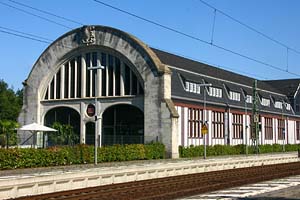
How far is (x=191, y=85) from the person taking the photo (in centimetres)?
5878

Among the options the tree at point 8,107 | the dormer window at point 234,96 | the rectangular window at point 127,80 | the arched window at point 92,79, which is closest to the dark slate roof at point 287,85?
the dormer window at point 234,96

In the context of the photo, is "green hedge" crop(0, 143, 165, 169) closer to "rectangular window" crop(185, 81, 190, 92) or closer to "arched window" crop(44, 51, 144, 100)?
"arched window" crop(44, 51, 144, 100)

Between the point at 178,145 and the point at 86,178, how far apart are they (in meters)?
28.2

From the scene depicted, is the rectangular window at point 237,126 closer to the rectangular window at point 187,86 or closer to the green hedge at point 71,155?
the rectangular window at point 187,86

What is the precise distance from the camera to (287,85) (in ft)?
332

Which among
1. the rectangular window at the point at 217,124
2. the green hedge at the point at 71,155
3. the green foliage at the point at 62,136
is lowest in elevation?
the green hedge at the point at 71,155

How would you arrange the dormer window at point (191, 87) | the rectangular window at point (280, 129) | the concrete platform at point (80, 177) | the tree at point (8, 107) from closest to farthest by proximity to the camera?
the concrete platform at point (80, 177) → the dormer window at point (191, 87) → the rectangular window at point (280, 129) → the tree at point (8, 107)

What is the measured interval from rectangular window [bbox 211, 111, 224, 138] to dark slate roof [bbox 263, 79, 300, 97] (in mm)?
35504

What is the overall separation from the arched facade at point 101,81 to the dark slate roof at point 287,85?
49773 millimetres

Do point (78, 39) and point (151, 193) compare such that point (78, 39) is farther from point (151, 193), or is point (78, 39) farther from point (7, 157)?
point (151, 193)

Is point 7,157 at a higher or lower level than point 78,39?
lower

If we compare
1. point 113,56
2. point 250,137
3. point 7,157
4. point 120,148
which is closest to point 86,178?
point 7,157

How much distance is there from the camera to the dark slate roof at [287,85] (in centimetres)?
9625

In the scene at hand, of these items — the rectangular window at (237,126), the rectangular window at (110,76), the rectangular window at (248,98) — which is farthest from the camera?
the rectangular window at (248,98)
